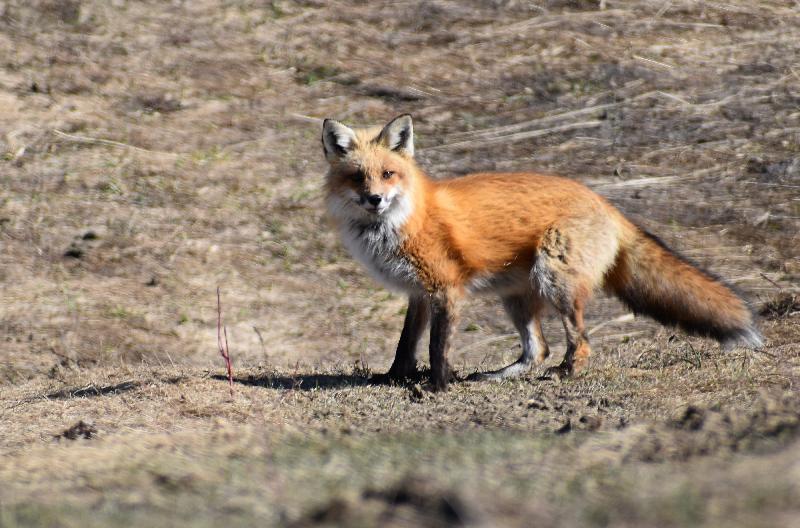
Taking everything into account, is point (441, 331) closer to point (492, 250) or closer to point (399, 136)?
point (492, 250)

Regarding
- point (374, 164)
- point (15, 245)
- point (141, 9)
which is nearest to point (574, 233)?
point (374, 164)

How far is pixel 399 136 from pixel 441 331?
71.0 inches

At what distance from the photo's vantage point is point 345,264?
1243cm

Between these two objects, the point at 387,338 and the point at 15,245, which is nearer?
the point at 387,338

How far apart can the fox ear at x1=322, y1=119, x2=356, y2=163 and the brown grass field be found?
193 centimetres

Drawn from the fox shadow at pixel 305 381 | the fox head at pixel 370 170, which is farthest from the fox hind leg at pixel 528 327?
the fox head at pixel 370 170

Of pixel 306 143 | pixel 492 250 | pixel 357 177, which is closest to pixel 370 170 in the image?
pixel 357 177

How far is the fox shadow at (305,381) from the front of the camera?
805 cm

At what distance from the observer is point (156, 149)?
1423cm

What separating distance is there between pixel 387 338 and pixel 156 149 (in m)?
5.45

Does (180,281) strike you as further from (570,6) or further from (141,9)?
(570,6)

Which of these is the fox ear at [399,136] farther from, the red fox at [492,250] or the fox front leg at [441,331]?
the fox front leg at [441,331]

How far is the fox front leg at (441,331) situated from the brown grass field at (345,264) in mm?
227

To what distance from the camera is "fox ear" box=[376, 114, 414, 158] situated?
8445 millimetres
